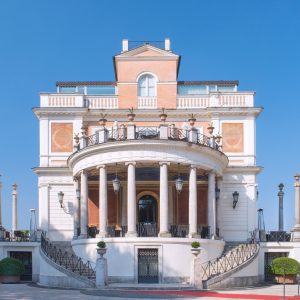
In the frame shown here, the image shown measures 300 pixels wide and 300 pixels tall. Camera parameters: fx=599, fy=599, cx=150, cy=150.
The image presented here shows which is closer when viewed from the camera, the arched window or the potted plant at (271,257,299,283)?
the potted plant at (271,257,299,283)

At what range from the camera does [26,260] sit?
37344mm

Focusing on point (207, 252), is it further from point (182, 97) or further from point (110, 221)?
point (182, 97)

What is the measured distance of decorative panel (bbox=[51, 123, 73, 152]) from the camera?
38.8m

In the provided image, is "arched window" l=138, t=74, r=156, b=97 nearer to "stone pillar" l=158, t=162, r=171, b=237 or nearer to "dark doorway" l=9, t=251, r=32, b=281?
"stone pillar" l=158, t=162, r=171, b=237

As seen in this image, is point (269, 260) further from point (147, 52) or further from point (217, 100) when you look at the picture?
point (147, 52)

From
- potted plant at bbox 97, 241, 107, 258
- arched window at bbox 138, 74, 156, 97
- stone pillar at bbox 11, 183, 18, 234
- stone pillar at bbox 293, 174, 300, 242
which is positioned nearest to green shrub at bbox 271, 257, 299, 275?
stone pillar at bbox 293, 174, 300, 242

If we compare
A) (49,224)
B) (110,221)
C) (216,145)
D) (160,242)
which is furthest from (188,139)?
(49,224)

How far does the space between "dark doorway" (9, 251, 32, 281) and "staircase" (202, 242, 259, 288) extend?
11707 millimetres

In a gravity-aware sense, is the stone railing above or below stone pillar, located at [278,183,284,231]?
Result: above

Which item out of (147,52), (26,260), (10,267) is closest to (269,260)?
(26,260)

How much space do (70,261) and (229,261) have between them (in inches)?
334

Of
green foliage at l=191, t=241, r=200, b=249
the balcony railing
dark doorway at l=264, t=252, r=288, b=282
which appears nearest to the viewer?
green foliage at l=191, t=241, r=200, b=249

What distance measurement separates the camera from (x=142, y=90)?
40125 mm

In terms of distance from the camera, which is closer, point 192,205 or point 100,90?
point 192,205
